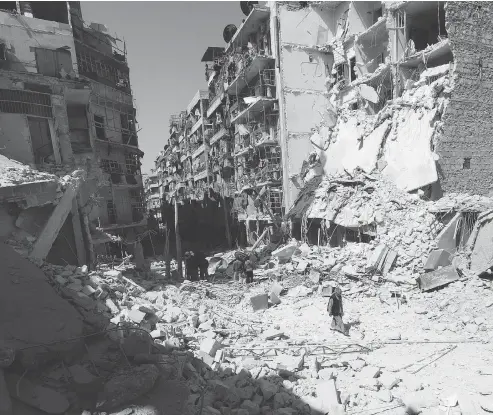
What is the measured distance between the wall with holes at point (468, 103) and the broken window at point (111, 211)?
20.3 m

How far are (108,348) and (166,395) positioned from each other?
4.48ft

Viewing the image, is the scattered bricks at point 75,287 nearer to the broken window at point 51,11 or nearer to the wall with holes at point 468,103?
the wall with holes at point 468,103

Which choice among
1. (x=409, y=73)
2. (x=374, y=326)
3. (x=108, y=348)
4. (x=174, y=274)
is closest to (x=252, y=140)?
(x=409, y=73)

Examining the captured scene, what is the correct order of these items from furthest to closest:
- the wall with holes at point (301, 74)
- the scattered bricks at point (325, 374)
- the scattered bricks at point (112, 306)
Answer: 1. the wall with holes at point (301, 74)
2. the scattered bricks at point (112, 306)
3. the scattered bricks at point (325, 374)

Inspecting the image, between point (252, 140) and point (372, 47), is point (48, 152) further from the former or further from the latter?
point (372, 47)

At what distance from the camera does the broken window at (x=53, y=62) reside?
58.7 ft

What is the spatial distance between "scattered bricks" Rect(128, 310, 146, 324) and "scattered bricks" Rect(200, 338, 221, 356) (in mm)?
1482

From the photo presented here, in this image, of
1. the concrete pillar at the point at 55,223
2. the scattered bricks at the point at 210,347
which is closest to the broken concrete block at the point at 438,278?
the scattered bricks at the point at 210,347

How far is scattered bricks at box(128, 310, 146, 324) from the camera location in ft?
22.4

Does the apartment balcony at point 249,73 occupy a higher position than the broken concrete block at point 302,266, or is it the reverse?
the apartment balcony at point 249,73

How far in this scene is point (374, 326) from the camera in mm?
8828

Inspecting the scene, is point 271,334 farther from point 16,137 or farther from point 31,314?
point 16,137

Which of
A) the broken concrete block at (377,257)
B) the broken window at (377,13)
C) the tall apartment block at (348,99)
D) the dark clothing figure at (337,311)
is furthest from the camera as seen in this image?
the broken window at (377,13)

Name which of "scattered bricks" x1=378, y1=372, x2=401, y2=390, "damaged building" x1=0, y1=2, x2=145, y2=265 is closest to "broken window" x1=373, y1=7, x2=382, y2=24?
"damaged building" x1=0, y1=2, x2=145, y2=265
